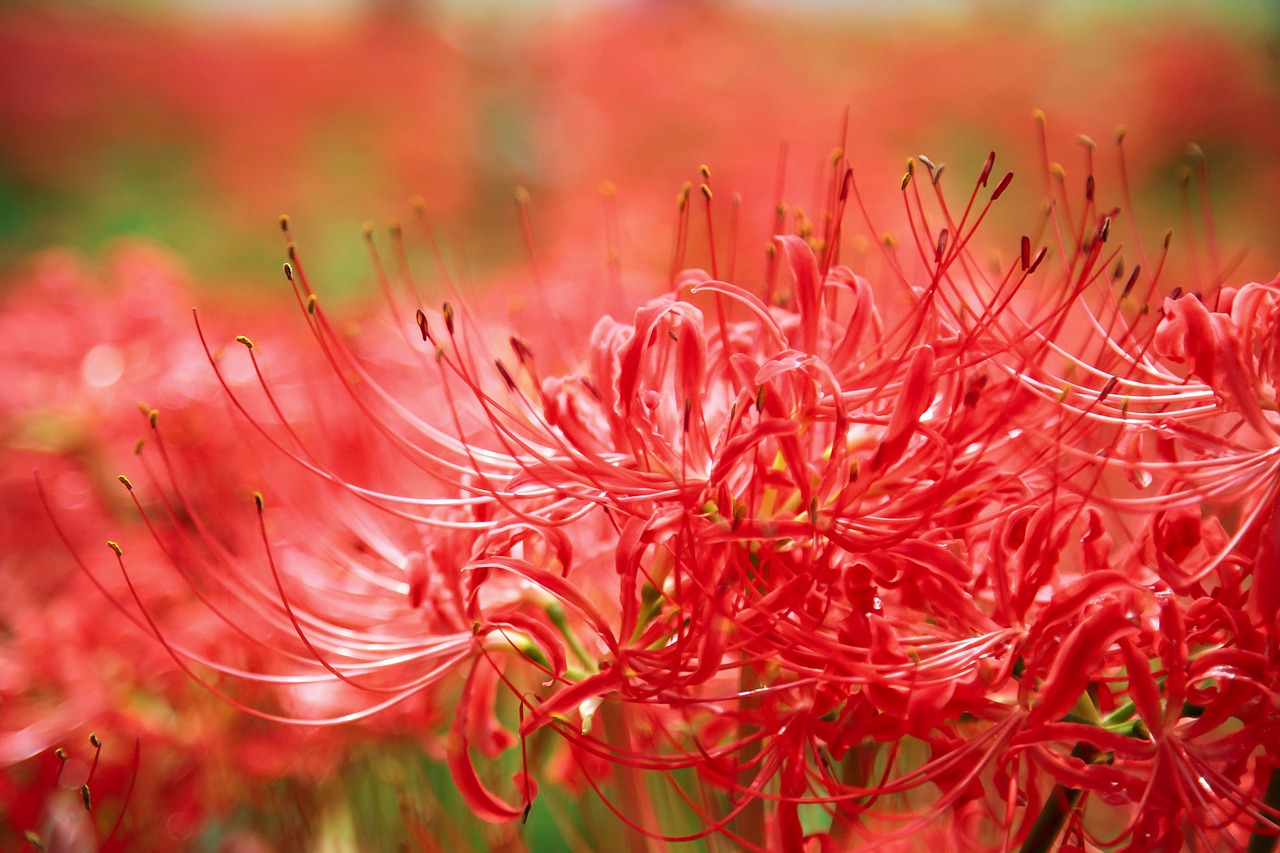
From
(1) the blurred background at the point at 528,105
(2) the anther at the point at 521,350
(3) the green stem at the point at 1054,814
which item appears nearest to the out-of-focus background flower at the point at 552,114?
(1) the blurred background at the point at 528,105

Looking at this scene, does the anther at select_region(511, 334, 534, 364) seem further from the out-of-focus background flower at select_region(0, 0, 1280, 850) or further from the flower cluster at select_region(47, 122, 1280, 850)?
the out-of-focus background flower at select_region(0, 0, 1280, 850)

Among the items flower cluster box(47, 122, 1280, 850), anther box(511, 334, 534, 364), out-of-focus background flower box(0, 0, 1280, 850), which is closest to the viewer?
flower cluster box(47, 122, 1280, 850)

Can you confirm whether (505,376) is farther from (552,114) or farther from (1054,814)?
(552,114)

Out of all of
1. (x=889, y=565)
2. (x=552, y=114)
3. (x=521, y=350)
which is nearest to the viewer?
(x=889, y=565)

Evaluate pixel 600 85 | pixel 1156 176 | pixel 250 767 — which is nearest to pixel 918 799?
pixel 250 767

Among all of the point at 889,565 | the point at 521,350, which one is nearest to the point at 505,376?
the point at 521,350

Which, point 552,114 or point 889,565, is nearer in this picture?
point 889,565

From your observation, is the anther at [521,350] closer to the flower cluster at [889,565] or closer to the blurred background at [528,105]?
the flower cluster at [889,565]

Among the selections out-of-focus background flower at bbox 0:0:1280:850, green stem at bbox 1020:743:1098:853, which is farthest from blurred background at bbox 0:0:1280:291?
green stem at bbox 1020:743:1098:853

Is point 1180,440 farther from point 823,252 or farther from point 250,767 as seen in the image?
point 250,767

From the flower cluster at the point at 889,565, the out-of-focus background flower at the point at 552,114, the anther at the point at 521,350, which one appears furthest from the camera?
the out-of-focus background flower at the point at 552,114

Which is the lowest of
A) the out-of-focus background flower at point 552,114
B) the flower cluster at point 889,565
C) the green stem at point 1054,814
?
the green stem at point 1054,814
